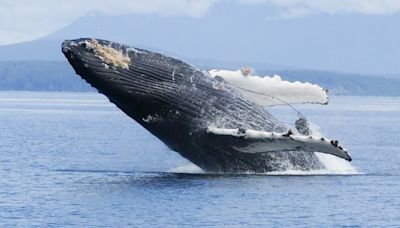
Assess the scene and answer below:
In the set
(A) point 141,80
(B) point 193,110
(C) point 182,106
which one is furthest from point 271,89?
(A) point 141,80

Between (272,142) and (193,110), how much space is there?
161cm

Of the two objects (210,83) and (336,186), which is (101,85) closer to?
(210,83)

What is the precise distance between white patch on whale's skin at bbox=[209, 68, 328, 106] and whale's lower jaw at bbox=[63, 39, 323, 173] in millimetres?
582

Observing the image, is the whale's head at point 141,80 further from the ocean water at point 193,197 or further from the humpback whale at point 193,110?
the ocean water at point 193,197

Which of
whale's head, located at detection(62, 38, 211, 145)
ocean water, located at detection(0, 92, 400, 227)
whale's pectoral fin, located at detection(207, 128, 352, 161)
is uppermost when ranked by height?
whale's head, located at detection(62, 38, 211, 145)

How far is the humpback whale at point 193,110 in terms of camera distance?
16656 mm

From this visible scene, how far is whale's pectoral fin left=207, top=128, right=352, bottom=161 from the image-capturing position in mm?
16359

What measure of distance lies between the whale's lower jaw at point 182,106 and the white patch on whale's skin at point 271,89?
1.91ft

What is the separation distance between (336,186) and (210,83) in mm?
Result: 3035

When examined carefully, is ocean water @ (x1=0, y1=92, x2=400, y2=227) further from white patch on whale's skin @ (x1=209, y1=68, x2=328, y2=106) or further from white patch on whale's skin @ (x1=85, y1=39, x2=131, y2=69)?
white patch on whale's skin @ (x1=85, y1=39, x2=131, y2=69)

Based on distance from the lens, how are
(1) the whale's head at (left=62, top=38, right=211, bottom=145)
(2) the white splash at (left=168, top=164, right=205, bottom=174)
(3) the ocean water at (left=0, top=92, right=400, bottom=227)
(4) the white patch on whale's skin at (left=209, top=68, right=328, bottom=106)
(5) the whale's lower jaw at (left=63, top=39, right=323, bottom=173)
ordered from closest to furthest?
(3) the ocean water at (left=0, top=92, right=400, bottom=227)
(1) the whale's head at (left=62, top=38, right=211, bottom=145)
(5) the whale's lower jaw at (left=63, top=39, right=323, bottom=173)
(4) the white patch on whale's skin at (left=209, top=68, right=328, bottom=106)
(2) the white splash at (left=168, top=164, right=205, bottom=174)

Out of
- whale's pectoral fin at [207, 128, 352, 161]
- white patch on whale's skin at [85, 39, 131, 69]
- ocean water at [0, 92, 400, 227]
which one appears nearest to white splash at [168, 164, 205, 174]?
ocean water at [0, 92, 400, 227]

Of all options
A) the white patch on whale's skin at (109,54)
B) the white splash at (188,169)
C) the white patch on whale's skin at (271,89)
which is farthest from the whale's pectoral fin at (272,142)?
the white splash at (188,169)

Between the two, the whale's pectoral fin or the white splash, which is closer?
the whale's pectoral fin
